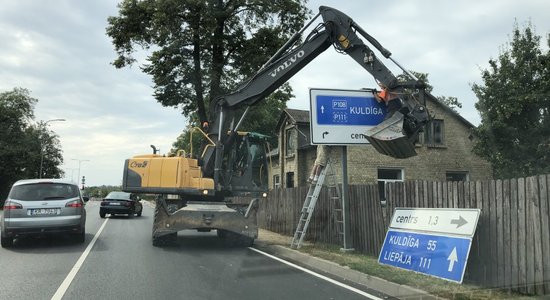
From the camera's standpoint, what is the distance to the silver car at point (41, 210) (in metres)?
12.2

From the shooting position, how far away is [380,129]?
37.2 ft

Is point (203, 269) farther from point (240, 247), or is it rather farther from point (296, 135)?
point (296, 135)

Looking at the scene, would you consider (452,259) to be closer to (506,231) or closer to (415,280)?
(415,280)

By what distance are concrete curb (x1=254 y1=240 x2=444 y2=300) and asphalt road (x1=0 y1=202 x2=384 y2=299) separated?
50 cm

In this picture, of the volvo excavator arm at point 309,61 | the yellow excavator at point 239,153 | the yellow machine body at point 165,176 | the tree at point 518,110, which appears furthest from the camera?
the tree at point 518,110

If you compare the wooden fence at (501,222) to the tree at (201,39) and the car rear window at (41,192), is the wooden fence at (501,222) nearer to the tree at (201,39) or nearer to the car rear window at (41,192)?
the car rear window at (41,192)

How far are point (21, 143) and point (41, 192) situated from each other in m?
51.5

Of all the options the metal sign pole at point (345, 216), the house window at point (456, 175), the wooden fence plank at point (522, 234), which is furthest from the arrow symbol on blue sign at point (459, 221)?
the house window at point (456, 175)

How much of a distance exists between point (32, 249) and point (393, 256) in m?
8.72

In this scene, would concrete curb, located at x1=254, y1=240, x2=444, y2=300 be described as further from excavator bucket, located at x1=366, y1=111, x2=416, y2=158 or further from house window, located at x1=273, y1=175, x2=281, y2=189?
house window, located at x1=273, y1=175, x2=281, y2=189

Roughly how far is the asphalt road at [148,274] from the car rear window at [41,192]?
4.18 feet

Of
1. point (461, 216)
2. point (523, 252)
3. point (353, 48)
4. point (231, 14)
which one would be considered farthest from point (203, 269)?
point (231, 14)

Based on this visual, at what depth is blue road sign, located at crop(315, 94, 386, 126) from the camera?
1248 cm

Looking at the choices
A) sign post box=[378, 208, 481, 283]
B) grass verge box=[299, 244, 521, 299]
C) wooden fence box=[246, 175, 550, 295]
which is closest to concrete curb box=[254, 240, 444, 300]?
grass verge box=[299, 244, 521, 299]
